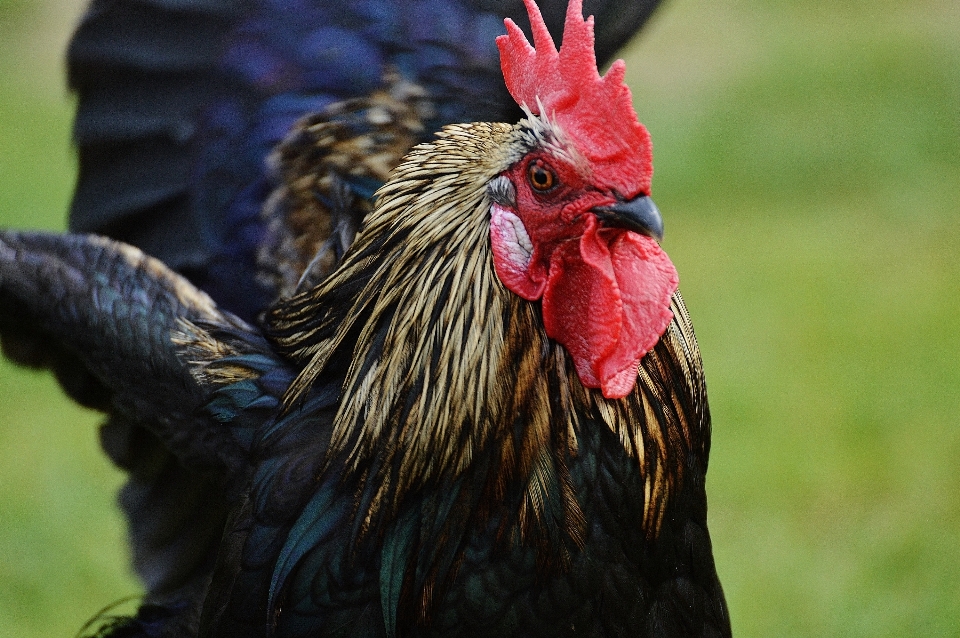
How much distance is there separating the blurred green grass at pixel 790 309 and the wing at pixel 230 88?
1.11 ft

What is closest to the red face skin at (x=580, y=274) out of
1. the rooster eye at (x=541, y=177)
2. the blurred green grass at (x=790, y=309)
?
the rooster eye at (x=541, y=177)

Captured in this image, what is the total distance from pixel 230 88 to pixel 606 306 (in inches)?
71.5

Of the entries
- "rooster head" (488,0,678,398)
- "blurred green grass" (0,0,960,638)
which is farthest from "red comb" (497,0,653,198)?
"blurred green grass" (0,0,960,638)

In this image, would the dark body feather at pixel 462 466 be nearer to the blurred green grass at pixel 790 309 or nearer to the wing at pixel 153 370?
the wing at pixel 153 370

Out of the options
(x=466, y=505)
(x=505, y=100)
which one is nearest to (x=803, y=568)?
(x=505, y=100)

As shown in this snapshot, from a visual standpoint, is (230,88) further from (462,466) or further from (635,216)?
(635,216)

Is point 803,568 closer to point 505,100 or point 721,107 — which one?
point 505,100

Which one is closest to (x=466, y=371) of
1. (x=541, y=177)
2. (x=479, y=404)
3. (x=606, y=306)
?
(x=479, y=404)

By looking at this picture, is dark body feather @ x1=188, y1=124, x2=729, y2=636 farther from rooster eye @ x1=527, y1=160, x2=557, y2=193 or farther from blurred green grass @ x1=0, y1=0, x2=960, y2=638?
blurred green grass @ x1=0, y1=0, x2=960, y2=638

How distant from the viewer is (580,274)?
6.98ft

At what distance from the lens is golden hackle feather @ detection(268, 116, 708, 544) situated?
215 cm

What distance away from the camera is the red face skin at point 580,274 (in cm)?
208

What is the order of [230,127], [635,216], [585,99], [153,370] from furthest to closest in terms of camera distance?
1. [230,127]
2. [153,370]
3. [585,99]
4. [635,216]

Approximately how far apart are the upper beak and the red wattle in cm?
5
